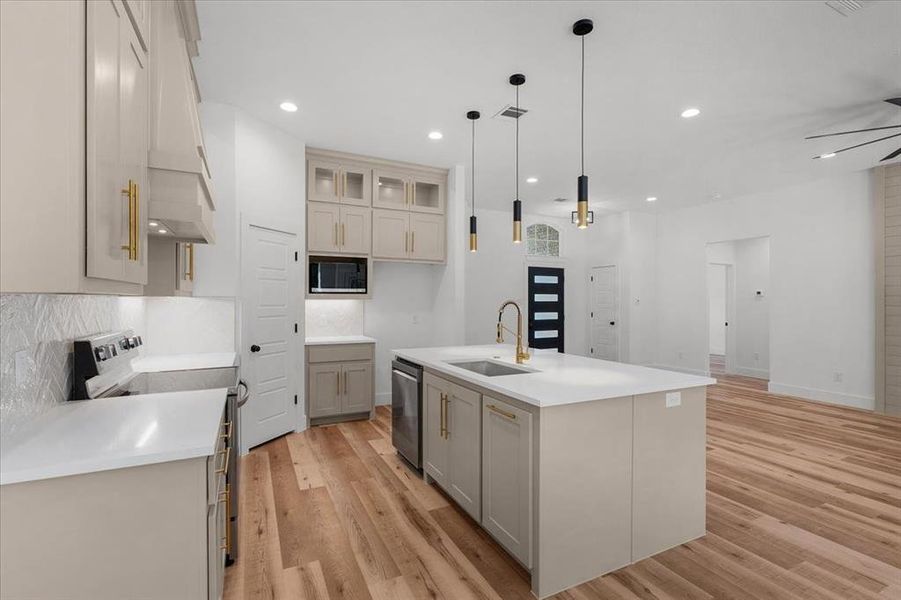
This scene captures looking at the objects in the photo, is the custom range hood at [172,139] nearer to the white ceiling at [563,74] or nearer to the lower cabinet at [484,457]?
Result: the white ceiling at [563,74]

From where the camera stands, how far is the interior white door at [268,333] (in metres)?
3.78

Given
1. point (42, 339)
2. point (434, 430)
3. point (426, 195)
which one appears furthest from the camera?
point (426, 195)

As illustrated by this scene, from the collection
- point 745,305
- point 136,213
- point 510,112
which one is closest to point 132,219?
point 136,213

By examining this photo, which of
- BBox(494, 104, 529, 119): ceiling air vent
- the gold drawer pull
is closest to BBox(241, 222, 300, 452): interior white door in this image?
the gold drawer pull

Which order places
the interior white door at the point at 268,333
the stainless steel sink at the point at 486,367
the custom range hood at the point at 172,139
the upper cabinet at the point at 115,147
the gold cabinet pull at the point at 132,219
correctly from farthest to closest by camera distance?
the interior white door at the point at 268,333 → the stainless steel sink at the point at 486,367 → the custom range hood at the point at 172,139 → the gold cabinet pull at the point at 132,219 → the upper cabinet at the point at 115,147

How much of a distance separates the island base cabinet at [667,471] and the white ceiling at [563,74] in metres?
2.21

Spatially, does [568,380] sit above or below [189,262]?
below

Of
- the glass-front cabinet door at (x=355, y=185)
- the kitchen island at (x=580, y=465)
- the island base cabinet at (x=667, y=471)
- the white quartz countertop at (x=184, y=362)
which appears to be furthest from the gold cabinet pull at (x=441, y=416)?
the glass-front cabinet door at (x=355, y=185)

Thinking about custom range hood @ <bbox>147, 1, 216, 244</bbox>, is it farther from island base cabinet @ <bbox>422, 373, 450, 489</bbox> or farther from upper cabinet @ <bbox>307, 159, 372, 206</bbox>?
upper cabinet @ <bbox>307, 159, 372, 206</bbox>

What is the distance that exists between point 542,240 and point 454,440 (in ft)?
19.6

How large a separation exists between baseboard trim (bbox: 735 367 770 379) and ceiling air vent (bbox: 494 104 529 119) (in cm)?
662

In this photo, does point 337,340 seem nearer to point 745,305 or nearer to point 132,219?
point 132,219

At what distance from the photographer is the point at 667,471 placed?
2.28 meters

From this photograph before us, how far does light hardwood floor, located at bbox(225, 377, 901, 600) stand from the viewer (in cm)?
202
